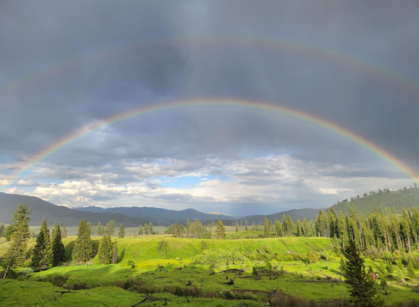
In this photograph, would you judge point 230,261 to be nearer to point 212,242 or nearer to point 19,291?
point 212,242

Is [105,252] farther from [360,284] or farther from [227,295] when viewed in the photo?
[360,284]

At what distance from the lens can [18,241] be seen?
252 feet

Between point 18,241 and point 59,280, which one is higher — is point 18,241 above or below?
above

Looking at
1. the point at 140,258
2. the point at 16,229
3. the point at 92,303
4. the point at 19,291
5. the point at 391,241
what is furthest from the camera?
Answer: the point at 391,241

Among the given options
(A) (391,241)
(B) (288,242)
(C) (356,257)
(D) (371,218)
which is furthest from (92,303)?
A: (D) (371,218)

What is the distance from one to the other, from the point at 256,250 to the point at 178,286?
120446 mm

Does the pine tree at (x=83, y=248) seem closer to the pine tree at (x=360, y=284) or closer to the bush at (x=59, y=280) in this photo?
the bush at (x=59, y=280)

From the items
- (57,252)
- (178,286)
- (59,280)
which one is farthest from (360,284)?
(57,252)

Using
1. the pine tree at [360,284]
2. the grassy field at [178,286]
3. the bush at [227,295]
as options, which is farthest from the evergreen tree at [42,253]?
the pine tree at [360,284]

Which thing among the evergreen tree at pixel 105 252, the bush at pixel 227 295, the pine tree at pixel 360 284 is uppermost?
the pine tree at pixel 360 284

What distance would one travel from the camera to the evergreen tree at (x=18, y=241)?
238 feet

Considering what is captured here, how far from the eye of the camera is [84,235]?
120 m

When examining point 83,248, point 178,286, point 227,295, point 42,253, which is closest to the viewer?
point 227,295

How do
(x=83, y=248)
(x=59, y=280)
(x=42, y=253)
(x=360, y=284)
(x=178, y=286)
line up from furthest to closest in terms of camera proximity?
Answer: (x=83, y=248)
(x=42, y=253)
(x=59, y=280)
(x=178, y=286)
(x=360, y=284)
